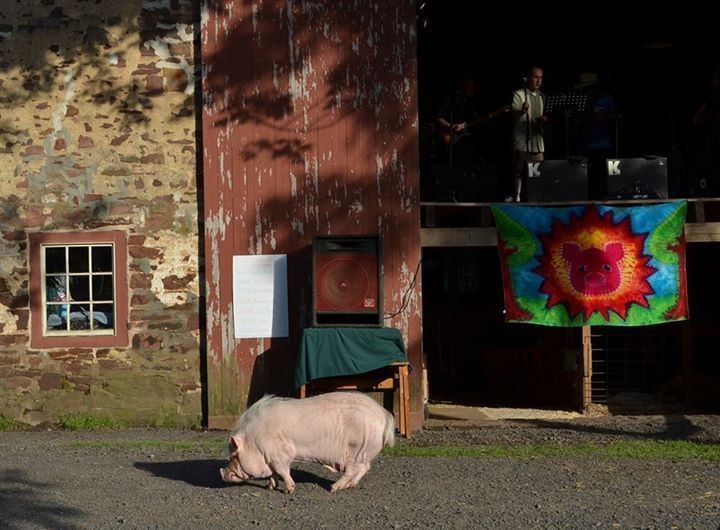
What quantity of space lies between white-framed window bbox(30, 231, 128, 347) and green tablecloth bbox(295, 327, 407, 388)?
6.82 feet

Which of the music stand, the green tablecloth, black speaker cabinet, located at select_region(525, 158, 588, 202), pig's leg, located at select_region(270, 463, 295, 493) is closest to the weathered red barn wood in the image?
the green tablecloth

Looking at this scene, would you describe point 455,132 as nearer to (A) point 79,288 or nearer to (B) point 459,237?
(B) point 459,237

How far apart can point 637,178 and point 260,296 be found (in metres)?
4.10

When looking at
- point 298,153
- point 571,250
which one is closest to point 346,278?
point 298,153

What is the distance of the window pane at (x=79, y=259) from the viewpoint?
12461 millimetres

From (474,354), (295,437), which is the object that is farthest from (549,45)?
(295,437)

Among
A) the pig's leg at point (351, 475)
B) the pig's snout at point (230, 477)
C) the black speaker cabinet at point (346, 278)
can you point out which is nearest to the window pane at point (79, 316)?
the black speaker cabinet at point (346, 278)

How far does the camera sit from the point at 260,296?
1220cm

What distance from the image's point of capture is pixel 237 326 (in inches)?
480

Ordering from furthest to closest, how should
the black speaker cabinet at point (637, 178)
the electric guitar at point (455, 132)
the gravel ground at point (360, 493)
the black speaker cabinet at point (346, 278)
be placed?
the electric guitar at point (455, 132)
the black speaker cabinet at point (637, 178)
the black speaker cabinet at point (346, 278)
the gravel ground at point (360, 493)

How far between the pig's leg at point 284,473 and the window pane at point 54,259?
4709 millimetres

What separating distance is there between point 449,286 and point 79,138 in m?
6.22


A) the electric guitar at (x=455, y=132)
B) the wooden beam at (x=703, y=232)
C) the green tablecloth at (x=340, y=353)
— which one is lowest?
the green tablecloth at (x=340, y=353)

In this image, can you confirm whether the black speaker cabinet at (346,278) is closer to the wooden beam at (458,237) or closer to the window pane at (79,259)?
the wooden beam at (458,237)
